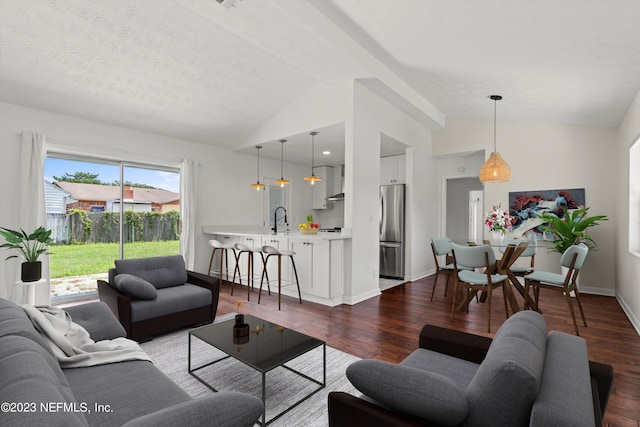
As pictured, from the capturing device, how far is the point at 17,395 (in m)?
0.88

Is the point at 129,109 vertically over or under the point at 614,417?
over

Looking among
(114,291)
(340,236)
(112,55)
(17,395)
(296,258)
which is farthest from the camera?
(296,258)

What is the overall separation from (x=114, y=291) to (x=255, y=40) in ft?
9.96

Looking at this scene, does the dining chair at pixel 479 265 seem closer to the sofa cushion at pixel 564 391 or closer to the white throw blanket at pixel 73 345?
the sofa cushion at pixel 564 391

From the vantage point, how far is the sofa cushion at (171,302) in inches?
117

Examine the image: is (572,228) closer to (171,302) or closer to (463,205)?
(463,205)

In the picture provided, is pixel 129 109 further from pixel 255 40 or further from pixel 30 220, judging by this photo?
pixel 255 40

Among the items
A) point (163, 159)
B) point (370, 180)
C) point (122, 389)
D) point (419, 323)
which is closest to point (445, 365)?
point (122, 389)

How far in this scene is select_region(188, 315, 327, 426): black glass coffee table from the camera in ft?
6.41

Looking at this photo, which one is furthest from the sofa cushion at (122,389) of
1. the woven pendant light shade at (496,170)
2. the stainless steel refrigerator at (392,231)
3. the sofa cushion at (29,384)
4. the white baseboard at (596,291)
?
the white baseboard at (596,291)

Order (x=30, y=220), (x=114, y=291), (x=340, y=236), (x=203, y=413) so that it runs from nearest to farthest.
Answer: (x=203, y=413), (x=114, y=291), (x=30, y=220), (x=340, y=236)

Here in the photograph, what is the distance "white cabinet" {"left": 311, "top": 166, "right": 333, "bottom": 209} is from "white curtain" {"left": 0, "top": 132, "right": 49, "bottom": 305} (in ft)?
17.4

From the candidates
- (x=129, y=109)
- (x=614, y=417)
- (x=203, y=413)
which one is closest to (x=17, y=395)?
(x=203, y=413)

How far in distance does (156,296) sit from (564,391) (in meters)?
3.21
